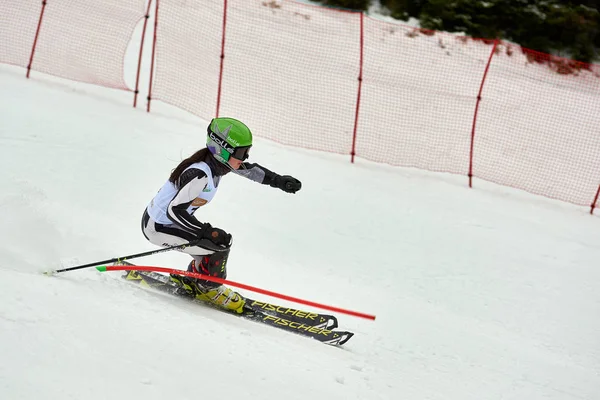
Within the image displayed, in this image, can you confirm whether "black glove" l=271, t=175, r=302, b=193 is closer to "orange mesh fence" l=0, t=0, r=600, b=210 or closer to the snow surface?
the snow surface

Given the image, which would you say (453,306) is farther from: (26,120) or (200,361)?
(26,120)

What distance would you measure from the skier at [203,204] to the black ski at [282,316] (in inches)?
8.3

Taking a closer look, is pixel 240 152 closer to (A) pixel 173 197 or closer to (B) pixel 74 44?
(A) pixel 173 197

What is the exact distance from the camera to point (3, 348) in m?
3.51

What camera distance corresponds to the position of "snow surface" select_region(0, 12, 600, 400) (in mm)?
3904

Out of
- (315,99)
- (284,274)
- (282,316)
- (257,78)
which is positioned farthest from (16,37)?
(282,316)

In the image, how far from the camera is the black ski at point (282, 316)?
17.7ft

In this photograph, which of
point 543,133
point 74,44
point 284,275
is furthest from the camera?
point 543,133

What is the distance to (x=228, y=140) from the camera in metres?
4.98

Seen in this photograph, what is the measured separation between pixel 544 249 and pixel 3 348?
7.08 m

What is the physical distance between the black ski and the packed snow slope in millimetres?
154

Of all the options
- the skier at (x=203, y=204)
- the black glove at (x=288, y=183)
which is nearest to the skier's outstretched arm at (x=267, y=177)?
the black glove at (x=288, y=183)

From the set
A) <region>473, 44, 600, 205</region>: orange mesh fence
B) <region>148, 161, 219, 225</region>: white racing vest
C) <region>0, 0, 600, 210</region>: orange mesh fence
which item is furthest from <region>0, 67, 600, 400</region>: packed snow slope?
<region>148, 161, 219, 225</region>: white racing vest

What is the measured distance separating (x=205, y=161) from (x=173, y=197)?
41 cm
